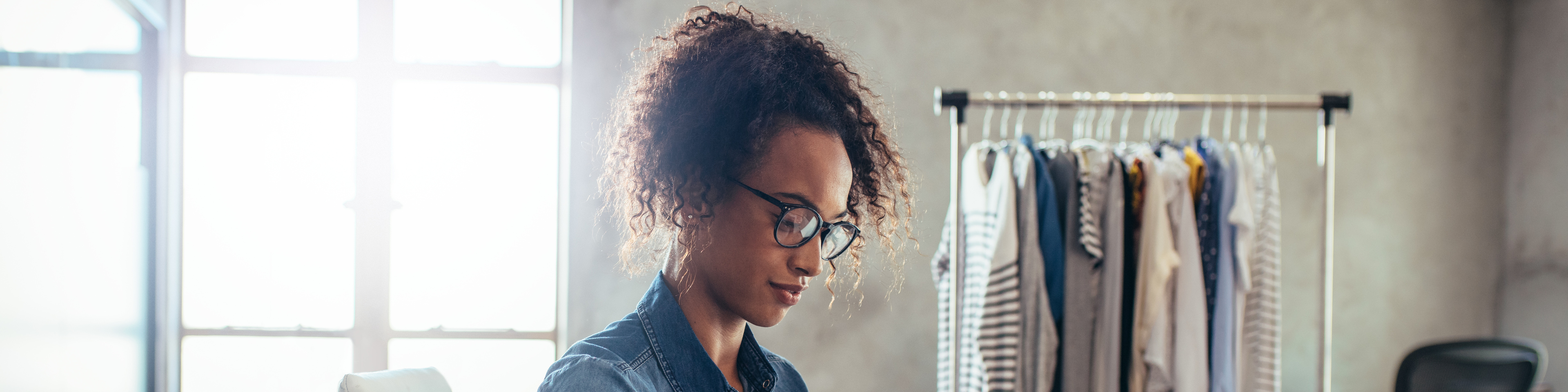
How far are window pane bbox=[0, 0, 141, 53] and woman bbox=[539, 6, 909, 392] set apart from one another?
5.20 feet

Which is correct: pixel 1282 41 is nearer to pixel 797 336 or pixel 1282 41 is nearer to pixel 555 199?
pixel 797 336

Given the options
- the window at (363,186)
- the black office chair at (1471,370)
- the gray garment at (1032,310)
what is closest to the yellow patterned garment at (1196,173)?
the gray garment at (1032,310)

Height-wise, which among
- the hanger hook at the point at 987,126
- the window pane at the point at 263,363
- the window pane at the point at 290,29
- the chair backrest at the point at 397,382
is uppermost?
the window pane at the point at 290,29

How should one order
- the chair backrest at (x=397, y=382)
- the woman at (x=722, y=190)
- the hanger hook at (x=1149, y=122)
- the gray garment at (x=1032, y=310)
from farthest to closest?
the hanger hook at (x=1149, y=122)
the gray garment at (x=1032, y=310)
the chair backrest at (x=397, y=382)
the woman at (x=722, y=190)

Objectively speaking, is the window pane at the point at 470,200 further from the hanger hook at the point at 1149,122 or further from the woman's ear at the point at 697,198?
the woman's ear at the point at 697,198

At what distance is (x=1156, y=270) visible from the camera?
6.06ft

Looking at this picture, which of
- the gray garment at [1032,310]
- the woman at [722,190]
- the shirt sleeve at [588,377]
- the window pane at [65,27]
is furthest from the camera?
the gray garment at [1032,310]

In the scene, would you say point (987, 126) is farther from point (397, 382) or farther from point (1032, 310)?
point (397, 382)

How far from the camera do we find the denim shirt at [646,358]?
0.61 metres

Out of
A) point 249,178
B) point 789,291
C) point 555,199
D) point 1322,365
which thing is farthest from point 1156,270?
point 249,178

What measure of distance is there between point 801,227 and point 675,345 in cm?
15

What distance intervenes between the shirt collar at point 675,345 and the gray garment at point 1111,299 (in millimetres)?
1397

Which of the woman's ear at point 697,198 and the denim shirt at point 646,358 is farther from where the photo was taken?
the woman's ear at point 697,198

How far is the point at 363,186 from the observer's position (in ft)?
8.67
